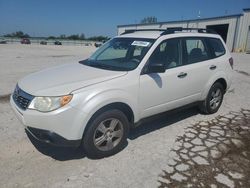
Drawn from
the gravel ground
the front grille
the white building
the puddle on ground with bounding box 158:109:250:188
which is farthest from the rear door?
the white building

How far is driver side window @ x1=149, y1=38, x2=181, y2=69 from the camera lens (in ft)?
13.8

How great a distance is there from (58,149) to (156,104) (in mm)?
1763

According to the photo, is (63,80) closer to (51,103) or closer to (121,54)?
(51,103)

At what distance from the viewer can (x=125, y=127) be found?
152 inches

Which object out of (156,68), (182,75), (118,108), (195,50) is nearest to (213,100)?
(195,50)

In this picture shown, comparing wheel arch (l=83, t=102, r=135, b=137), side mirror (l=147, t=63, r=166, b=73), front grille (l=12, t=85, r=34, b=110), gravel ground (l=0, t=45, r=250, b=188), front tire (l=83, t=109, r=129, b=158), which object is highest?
side mirror (l=147, t=63, r=166, b=73)

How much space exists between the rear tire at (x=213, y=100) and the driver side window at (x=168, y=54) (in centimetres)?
136

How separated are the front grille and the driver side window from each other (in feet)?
6.42

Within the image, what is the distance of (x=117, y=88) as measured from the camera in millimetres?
3607

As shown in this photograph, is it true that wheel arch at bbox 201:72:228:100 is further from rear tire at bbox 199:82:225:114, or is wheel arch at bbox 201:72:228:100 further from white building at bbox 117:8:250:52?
white building at bbox 117:8:250:52

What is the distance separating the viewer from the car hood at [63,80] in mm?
3341

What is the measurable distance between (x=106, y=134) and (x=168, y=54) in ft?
6.08

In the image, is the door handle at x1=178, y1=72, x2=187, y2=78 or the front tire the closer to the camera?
the front tire

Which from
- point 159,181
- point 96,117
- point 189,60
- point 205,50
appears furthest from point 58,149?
point 205,50
